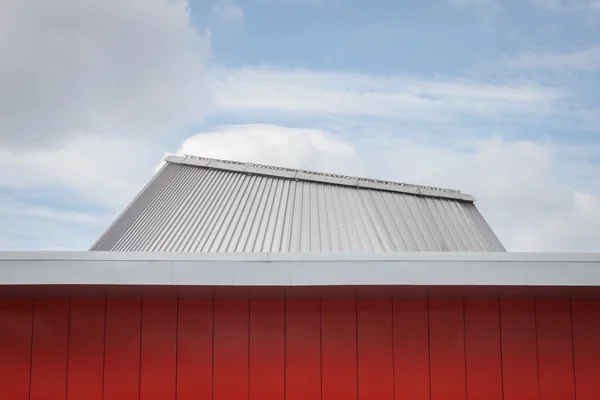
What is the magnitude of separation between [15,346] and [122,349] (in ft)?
2.83

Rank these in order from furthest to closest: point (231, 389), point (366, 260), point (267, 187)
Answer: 1. point (267, 187)
2. point (231, 389)
3. point (366, 260)

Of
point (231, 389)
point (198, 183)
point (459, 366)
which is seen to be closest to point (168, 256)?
point (231, 389)

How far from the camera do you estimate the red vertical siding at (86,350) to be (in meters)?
5.17

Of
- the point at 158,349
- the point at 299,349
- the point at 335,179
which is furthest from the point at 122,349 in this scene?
the point at 335,179

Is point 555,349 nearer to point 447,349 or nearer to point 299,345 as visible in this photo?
point 447,349

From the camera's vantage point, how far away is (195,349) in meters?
5.18

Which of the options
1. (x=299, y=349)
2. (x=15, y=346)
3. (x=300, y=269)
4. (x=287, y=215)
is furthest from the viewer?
(x=287, y=215)

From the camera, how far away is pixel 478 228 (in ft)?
59.2

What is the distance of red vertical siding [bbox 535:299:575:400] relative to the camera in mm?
5164

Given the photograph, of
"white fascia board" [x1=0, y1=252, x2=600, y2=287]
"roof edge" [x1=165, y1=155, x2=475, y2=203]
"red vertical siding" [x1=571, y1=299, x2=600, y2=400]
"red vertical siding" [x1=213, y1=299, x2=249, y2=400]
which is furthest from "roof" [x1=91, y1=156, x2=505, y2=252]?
"white fascia board" [x1=0, y1=252, x2=600, y2=287]

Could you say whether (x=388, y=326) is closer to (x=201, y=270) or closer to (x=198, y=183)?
(x=201, y=270)

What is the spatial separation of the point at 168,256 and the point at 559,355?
315 cm

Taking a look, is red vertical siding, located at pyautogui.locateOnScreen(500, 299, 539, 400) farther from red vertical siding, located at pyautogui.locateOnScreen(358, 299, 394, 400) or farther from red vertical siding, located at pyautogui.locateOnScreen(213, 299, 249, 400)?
red vertical siding, located at pyautogui.locateOnScreen(213, 299, 249, 400)

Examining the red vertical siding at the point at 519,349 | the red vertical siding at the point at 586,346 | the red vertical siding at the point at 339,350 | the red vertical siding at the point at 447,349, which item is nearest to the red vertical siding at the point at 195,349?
the red vertical siding at the point at 339,350
